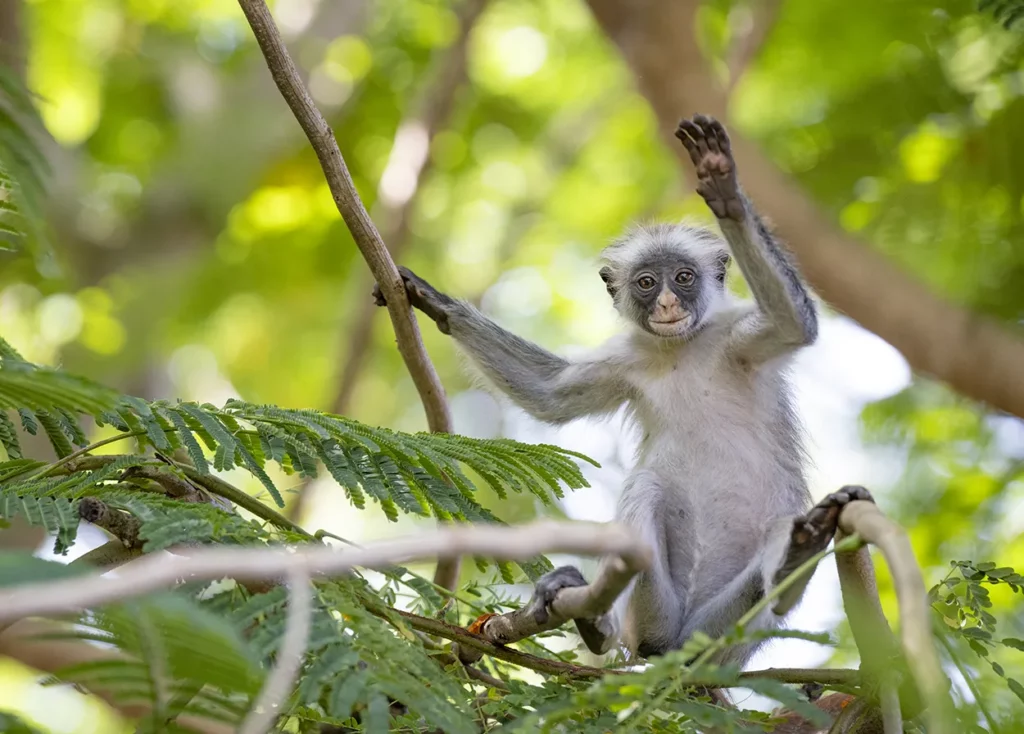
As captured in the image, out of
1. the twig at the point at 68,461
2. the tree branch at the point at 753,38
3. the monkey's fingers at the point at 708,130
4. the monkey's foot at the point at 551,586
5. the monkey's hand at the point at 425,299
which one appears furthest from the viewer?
the tree branch at the point at 753,38

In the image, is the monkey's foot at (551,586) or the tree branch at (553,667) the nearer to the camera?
the tree branch at (553,667)

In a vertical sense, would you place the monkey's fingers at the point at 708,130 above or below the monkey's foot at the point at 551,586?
above

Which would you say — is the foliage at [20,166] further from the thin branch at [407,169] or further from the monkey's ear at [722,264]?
the thin branch at [407,169]

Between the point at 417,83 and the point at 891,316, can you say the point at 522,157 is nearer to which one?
the point at 417,83

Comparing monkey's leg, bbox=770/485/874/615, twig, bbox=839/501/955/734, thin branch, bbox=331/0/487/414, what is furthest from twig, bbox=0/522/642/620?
thin branch, bbox=331/0/487/414

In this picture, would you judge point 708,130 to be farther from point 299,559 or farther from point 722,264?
point 299,559

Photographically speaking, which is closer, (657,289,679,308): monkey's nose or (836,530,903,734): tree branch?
(836,530,903,734): tree branch

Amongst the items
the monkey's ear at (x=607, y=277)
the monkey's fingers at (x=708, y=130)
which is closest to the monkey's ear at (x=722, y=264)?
the monkey's ear at (x=607, y=277)

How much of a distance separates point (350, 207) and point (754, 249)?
177 cm

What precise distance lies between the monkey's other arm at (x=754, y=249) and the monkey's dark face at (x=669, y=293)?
0.39 metres

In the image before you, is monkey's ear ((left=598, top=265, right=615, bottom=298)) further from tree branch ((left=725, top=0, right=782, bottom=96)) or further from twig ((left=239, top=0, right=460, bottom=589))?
tree branch ((left=725, top=0, right=782, bottom=96))

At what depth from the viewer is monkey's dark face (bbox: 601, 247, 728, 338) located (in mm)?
5613

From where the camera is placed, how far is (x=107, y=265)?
11.5 meters

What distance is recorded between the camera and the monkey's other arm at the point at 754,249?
186 inches
